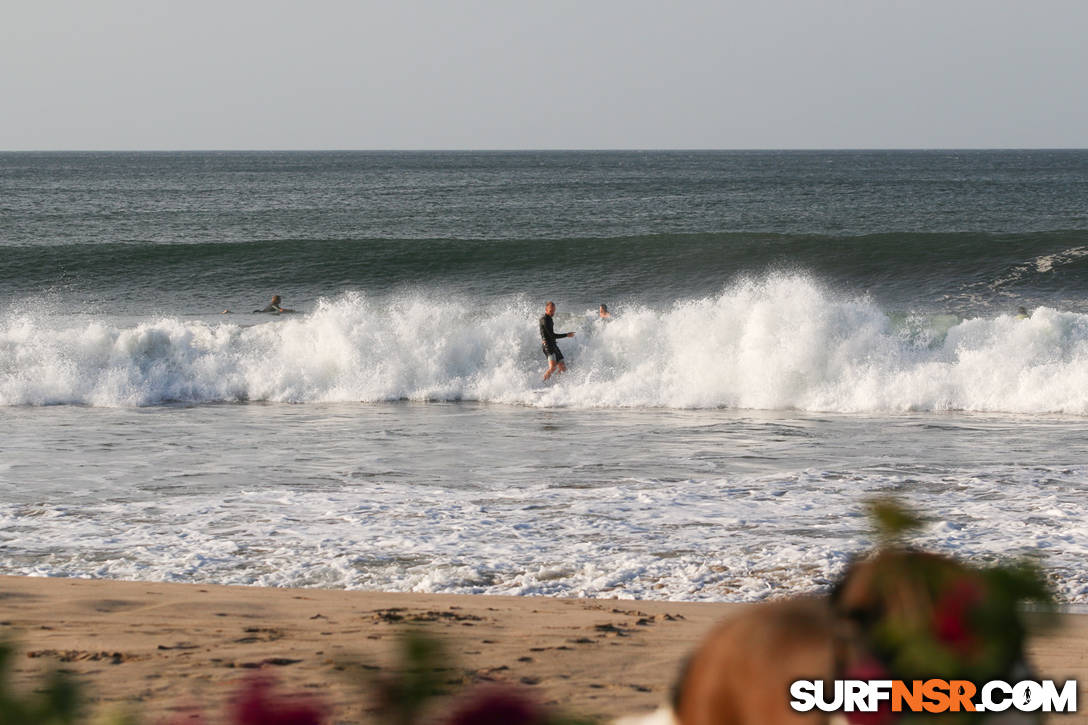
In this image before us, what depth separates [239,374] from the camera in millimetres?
18359

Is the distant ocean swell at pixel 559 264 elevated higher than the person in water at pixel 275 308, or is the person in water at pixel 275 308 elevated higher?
the distant ocean swell at pixel 559 264

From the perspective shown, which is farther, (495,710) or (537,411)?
(537,411)

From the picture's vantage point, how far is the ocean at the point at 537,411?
7.79 m

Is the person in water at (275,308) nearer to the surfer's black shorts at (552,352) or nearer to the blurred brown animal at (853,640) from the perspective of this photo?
the surfer's black shorts at (552,352)

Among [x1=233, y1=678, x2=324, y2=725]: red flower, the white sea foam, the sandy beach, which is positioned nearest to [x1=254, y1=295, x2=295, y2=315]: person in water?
the white sea foam

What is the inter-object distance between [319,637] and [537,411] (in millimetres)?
10645

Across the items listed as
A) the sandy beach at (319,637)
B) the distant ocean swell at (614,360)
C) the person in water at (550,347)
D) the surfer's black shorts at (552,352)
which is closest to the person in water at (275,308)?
the distant ocean swell at (614,360)

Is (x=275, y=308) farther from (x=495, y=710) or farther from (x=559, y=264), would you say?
(x=495, y=710)

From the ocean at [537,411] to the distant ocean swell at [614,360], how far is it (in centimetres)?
6

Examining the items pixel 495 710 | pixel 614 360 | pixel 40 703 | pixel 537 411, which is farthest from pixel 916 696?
pixel 614 360

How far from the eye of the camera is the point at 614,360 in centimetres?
1928

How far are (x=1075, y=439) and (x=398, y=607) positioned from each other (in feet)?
30.9

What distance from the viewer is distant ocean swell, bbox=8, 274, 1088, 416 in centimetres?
1628

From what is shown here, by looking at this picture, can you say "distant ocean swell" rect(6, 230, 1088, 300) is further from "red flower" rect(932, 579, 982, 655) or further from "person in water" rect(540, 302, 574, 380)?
"red flower" rect(932, 579, 982, 655)
